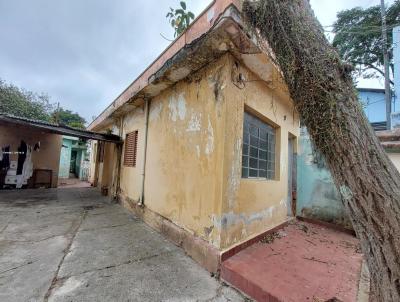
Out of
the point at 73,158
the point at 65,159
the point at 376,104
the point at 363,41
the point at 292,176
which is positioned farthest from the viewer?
the point at 73,158

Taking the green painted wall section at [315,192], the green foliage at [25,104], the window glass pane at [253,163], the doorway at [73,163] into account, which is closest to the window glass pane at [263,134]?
the window glass pane at [253,163]

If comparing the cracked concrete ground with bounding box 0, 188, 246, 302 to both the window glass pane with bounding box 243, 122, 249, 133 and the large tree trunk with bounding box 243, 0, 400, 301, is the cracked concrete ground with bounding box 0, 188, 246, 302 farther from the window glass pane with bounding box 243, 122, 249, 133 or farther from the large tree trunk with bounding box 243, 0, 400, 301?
the window glass pane with bounding box 243, 122, 249, 133

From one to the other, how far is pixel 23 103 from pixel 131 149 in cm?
1564

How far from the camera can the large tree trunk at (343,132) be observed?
1297 millimetres

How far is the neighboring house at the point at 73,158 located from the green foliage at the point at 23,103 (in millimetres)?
3553

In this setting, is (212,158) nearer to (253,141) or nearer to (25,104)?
(253,141)

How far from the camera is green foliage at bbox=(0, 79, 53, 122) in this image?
48.5 ft

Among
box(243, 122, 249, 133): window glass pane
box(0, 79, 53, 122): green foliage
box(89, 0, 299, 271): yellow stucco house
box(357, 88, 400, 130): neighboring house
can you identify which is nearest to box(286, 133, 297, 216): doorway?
box(89, 0, 299, 271): yellow stucco house

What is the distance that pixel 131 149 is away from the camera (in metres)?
6.15

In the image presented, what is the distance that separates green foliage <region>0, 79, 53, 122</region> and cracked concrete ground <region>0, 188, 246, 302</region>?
592 inches

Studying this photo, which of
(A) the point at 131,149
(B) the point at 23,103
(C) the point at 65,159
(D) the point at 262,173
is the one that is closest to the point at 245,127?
(D) the point at 262,173

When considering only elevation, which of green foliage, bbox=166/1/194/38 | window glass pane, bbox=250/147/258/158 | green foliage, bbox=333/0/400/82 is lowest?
window glass pane, bbox=250/147/258/158

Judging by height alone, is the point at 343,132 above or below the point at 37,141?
below

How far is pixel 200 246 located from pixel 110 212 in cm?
364
